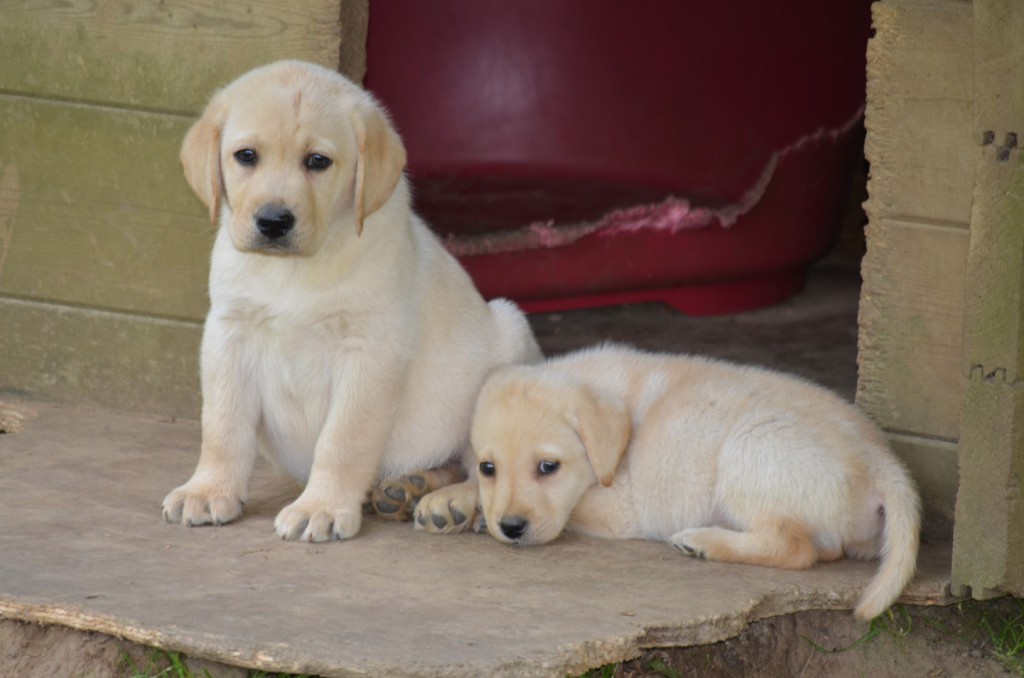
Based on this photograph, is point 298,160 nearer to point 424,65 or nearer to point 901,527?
point 901,527

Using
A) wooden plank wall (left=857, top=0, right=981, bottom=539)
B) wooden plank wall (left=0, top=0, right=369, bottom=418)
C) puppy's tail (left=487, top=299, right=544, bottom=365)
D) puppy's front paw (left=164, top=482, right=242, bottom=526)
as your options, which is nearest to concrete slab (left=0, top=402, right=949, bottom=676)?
puppy's front paw (left=164, top=482, right=242, bottom=526)

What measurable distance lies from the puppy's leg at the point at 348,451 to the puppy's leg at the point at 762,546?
0.84m

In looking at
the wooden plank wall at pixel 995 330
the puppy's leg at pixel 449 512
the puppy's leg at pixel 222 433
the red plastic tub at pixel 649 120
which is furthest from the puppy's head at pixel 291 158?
the red plastic tub at pixel 649 120

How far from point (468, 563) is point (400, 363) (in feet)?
1.85

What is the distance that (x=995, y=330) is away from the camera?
134 inches

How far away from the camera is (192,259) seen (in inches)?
181

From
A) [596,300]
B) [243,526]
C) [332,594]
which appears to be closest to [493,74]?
[596,300]

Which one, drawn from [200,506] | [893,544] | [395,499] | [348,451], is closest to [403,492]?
[395,499]

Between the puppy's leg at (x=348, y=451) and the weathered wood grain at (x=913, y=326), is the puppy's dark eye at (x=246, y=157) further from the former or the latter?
the weathered wood grain at (x=913, y=326)

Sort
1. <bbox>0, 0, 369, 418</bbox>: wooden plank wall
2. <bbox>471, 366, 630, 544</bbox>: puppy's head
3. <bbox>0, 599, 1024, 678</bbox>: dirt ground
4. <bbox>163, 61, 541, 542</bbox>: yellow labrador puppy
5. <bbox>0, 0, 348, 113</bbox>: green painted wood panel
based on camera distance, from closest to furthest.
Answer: <bbox>0, 599, 1024, 678</bbox>: dirt ground < <bbox>163, 61, 541, 542</bbox>: yellow labrador puppy < <bbox>471, 366, 630, 544</bbox>: puppy's head < <bbox>0, 0, 348, 113</bbox>: green painted wood panel < <bbox>0, 0, 369, 418</bbox>: wooden plank wall

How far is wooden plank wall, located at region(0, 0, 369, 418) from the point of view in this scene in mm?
4449

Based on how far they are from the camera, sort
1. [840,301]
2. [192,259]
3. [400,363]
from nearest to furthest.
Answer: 1. [400,363]
2. [192,259]
3. [840,301]

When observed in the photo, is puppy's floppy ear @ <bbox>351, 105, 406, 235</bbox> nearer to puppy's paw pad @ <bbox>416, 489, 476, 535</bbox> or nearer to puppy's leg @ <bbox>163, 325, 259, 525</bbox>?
puppy's leg @ <bbox>163, 325, 259, 525</bbox>

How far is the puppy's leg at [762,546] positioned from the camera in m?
3.58
